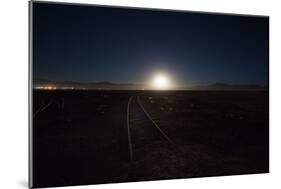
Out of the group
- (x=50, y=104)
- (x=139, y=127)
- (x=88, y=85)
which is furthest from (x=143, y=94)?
(x=50, y=104)

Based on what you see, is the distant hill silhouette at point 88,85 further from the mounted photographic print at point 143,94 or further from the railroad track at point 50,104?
the railroad track at point 50,104

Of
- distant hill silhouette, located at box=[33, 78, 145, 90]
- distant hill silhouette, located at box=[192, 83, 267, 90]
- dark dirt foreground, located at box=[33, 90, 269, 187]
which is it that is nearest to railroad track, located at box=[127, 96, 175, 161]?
dark dirt foreground, located at box=[33, 90, 269, 187]

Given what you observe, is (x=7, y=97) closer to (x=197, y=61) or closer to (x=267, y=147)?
(x=197, y=61)

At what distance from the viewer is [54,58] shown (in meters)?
4.57

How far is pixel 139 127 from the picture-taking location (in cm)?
485

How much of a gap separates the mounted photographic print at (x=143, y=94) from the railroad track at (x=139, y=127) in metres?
0.01

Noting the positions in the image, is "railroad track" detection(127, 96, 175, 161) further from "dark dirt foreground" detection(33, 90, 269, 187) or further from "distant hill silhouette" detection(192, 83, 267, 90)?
"distant hill silhouette" detection(192, 83, 267, 90)

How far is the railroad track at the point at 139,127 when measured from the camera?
15.8ft

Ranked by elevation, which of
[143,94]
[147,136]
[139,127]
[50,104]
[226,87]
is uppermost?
[226,87]

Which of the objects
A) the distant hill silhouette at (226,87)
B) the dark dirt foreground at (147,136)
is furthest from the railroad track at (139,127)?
the distant hill silhouette at (226,87)

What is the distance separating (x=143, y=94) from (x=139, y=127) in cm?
42

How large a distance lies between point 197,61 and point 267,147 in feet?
5.22

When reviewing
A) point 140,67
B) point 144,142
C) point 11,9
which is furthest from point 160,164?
point 11,9

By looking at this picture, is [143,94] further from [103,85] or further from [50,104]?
[50,104]
